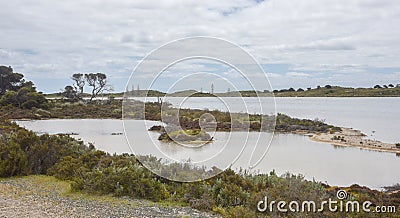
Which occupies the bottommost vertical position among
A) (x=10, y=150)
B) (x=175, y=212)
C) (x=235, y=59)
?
(x=175, y=212)

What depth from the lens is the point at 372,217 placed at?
226 inches

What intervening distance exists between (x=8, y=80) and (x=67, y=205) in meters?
45.4

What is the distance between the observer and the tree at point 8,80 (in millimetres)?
46062

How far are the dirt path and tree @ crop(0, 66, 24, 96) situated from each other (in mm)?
42852

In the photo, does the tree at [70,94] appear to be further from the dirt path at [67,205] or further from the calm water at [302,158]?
the dirt path at [67,205]

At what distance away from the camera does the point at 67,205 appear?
21.5ft

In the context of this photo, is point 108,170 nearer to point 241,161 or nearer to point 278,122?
point 241,161

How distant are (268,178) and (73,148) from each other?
5429 millimetres

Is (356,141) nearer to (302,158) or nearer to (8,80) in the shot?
(302,158)

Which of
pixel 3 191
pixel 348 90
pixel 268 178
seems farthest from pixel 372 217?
pixel 348 90

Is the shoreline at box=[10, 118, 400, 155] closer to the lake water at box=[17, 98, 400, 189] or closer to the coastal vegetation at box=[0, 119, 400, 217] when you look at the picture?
the lake water at box=[17, 98, 400, 189]

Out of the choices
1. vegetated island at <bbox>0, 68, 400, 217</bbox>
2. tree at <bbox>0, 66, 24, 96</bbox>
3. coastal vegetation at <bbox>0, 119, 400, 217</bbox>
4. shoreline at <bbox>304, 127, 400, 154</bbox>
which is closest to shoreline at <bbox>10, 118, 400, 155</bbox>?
shoreline at <bbox>304, 127, 400, 154</bbox>

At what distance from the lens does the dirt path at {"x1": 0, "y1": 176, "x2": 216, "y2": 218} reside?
Answer: 20.0 ft

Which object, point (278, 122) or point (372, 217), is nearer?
point (372, 217)
